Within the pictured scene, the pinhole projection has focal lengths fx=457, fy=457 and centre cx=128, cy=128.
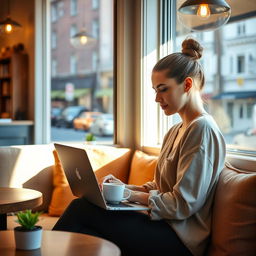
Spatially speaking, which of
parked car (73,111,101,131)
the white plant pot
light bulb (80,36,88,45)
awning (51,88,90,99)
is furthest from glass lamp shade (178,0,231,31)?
awning (51,88,90,99)

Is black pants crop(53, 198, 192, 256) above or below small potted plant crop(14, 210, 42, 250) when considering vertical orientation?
below

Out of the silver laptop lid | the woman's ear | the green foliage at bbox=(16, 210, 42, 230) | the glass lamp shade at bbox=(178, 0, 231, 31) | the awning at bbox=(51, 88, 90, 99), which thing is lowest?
the green foliage at bbox=(16, 210, 42, 230)

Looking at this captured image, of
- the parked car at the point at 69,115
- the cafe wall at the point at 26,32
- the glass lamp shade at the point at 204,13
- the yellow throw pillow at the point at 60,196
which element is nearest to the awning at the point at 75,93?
the parked car at the point at 69,115

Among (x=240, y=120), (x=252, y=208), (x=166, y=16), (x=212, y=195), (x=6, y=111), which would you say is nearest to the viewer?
(x=252, y=208)

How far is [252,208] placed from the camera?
195cm

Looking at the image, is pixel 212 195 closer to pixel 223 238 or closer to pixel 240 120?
pixel 223 238

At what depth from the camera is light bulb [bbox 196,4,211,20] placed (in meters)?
2.36

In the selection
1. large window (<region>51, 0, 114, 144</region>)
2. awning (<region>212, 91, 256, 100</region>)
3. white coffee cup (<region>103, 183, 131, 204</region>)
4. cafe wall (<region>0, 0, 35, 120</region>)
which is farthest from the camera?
large window (<region>51, 0, 114, 144</region>)

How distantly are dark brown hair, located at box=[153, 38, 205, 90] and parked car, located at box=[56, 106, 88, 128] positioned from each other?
8589mm

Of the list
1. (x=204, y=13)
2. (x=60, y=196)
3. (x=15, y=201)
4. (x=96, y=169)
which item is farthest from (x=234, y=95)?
(x=15, y=201)

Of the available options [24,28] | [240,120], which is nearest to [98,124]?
[24,28]

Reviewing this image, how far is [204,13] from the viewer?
2.38 meters

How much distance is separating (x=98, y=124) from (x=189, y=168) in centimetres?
797

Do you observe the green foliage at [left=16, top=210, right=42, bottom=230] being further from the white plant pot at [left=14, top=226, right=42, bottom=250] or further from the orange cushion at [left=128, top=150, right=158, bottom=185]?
the orange cushion at [left=128, top=150, right=158, bottom=185]
